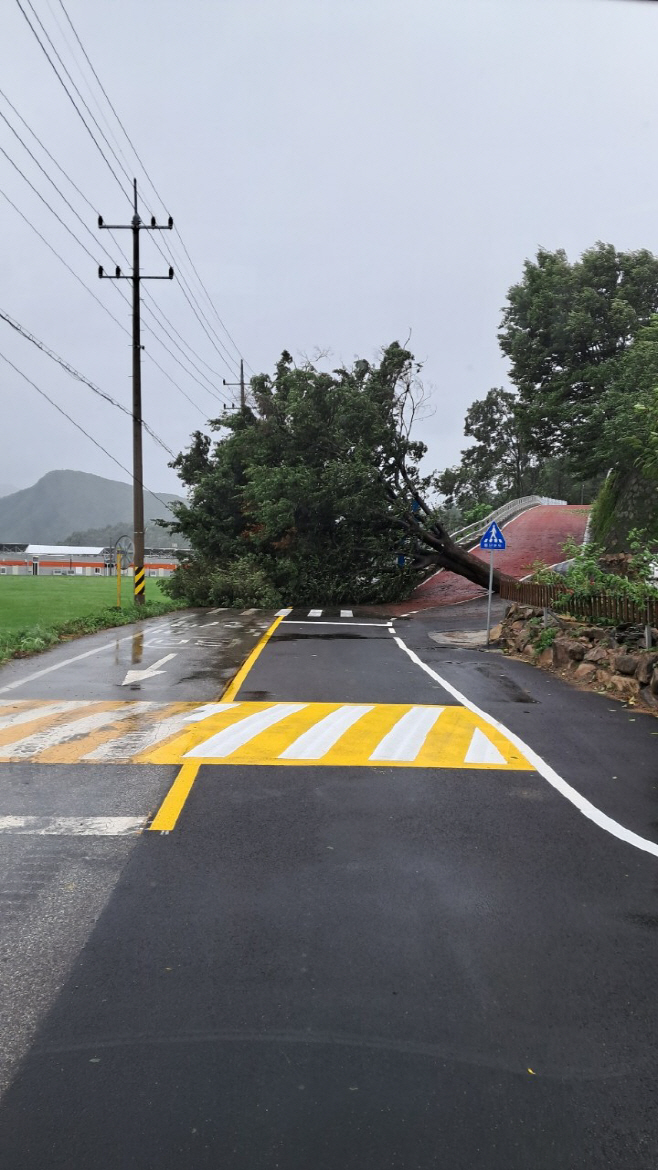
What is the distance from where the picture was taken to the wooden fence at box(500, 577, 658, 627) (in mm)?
10919

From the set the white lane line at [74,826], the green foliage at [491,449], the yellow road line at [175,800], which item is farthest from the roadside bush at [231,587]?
the green foliage at [491,449]

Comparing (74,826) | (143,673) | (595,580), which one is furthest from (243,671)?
(74,826)

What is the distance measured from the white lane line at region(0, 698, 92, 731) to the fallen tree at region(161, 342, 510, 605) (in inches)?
827

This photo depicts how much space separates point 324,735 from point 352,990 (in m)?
4.58

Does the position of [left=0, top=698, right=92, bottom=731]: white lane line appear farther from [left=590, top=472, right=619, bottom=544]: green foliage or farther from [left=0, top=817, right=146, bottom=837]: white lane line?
[left=590, top=472, right=619, bottom=544]: green foliage

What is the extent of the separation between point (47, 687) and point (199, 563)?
2363 centimetres

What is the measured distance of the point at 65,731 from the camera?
7.66 m

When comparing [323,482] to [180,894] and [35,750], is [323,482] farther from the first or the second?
[180,894]

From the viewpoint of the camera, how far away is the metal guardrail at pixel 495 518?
47.4m

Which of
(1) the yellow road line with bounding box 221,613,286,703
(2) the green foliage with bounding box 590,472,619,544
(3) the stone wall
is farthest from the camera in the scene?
(2) the green foliage with bounding box 590,472,619,544

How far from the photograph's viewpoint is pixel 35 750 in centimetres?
682

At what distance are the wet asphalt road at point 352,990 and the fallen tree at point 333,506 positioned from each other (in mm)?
24927

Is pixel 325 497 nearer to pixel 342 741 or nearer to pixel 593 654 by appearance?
pixel 593 654

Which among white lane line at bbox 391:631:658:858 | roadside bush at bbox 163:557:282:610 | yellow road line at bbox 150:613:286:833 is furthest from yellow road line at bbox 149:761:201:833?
roadside bush at bbox 163:557:282:610
